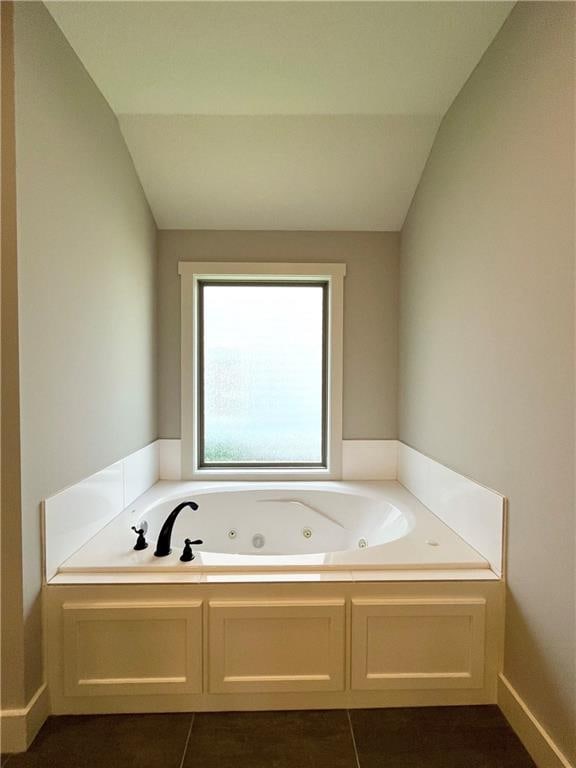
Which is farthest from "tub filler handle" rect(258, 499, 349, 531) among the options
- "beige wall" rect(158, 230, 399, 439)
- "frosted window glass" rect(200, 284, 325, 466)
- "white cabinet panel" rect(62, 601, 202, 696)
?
"white cabinet panel" rect(62, 601, 202, 696)

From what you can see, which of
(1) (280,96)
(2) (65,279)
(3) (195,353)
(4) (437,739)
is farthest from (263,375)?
(4) (437,739)

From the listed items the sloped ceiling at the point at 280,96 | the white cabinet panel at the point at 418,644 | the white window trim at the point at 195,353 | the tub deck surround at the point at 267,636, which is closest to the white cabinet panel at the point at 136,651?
the tub deck surround at the point at 267,636

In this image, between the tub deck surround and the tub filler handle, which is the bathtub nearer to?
the tub filler handle

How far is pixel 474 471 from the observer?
1.61m

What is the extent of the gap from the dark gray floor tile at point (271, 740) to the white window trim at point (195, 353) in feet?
4.43

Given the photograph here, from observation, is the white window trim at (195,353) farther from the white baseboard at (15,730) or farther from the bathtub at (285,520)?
the white baseboard at (15,730)

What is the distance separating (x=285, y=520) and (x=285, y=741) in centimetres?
116

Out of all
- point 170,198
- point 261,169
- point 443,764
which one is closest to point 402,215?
point 261,169

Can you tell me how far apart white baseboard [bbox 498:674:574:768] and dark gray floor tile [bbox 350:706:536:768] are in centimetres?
3

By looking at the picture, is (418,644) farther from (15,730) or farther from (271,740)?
(15,730)

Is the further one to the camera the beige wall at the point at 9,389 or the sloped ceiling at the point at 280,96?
the sloped ceiling at the point at 280,96

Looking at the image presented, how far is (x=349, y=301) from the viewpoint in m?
2.61

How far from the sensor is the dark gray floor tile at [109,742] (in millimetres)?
1221

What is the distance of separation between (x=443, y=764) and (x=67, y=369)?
1792mm
